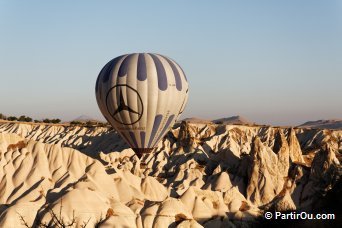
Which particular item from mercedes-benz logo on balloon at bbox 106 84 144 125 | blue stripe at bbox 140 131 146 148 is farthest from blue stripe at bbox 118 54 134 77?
blue stripe at bbox 140 131 146 148

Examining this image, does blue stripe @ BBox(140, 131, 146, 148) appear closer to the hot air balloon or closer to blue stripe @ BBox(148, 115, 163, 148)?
the hot air balloon

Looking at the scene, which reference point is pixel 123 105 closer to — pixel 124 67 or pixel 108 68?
pixel 124 67

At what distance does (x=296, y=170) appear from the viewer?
2990 inches

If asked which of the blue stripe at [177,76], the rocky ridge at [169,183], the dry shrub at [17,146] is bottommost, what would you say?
the rocky ridge at [169,183]

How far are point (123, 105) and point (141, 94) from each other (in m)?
2.35

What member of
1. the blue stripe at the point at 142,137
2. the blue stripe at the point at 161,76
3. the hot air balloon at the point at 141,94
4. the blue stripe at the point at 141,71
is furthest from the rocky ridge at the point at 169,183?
the blue stripe at the point at 141,71

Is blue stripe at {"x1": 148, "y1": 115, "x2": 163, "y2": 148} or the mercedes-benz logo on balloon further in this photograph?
blue stripe at {"x1": 148, "y1": 115, "x2": 163, "y2": 148}

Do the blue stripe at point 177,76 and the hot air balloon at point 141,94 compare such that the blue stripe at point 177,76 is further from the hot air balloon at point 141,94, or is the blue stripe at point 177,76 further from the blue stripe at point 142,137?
the blue stripe at point 142,137

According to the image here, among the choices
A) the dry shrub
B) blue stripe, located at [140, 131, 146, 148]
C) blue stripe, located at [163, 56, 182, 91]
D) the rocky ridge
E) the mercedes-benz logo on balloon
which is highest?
blue stripe, located at [163, 56, 182, 91]

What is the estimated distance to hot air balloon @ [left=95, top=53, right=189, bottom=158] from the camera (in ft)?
187

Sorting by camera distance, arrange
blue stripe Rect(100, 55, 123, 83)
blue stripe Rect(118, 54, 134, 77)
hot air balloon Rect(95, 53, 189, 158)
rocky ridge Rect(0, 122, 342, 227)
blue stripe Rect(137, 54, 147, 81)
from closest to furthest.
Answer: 1. rocky ridge Rect(0, 122, 342, 227)
2. blue stripe Rect(137, 54, 147, 81)
3. hot air balloon Rect(95, 53, 189, 158)
4. blue stripe Rect(118, 54, 134, 77)
5. blue stripe Rect(100, 55, 123, 83)

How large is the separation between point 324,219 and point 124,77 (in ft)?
94.0

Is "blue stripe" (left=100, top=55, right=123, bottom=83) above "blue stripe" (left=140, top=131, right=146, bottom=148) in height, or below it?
above

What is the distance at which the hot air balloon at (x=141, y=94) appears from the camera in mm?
56938
